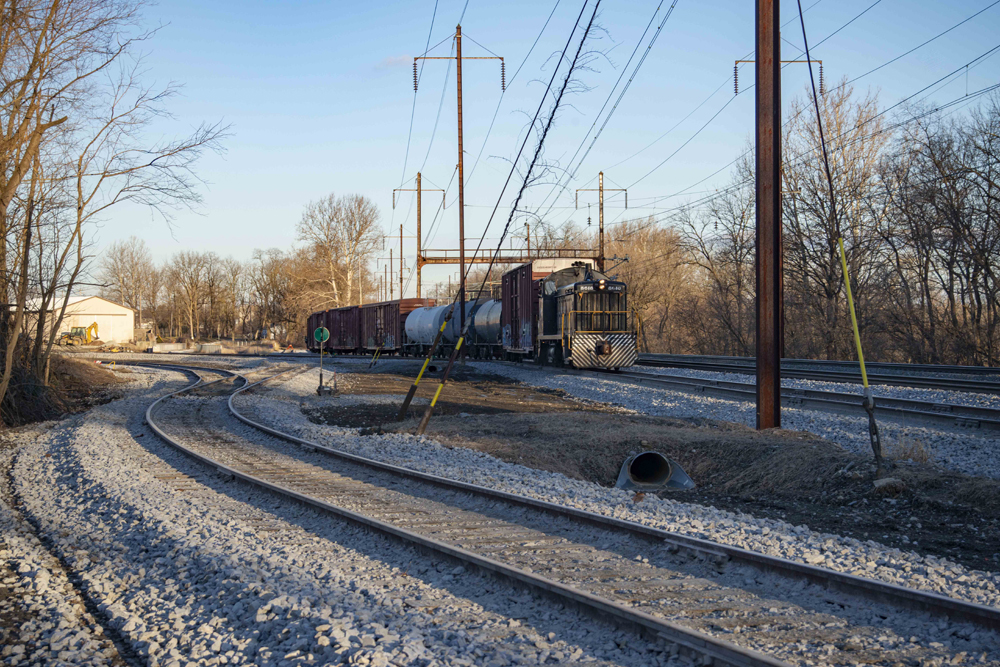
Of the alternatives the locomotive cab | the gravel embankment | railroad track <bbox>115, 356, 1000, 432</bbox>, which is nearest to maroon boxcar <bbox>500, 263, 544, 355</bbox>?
the locomotive cab

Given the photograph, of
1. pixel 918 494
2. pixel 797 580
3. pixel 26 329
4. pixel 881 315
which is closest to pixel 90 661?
pixel 797 580

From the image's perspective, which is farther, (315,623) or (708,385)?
(708,385)

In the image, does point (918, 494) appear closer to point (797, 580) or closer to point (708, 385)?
point (797, 580)

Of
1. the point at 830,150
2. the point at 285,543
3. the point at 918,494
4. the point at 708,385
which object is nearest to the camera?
the point at 285,543

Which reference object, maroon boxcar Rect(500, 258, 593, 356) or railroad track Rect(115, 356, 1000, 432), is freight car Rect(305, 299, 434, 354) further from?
railroad track Rect(115, 356, 1000, 432)

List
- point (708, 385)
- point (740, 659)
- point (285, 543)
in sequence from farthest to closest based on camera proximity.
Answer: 1. point (708, 385)
2. point (285, 543)
3. point (740, 659)

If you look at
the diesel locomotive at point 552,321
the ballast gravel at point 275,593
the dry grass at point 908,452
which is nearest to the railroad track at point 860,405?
the dry grass at point 908,452

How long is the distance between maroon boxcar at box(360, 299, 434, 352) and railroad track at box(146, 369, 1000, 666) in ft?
108

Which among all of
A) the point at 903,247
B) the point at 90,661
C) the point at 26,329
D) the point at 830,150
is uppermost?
the point at 830,150

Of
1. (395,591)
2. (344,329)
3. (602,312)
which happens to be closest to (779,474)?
(395,591)

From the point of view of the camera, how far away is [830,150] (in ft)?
112

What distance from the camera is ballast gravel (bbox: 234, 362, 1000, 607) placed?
4.86 m

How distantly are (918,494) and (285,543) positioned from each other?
599 cm

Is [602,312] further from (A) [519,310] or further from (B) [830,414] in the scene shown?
(B) [830,414]
